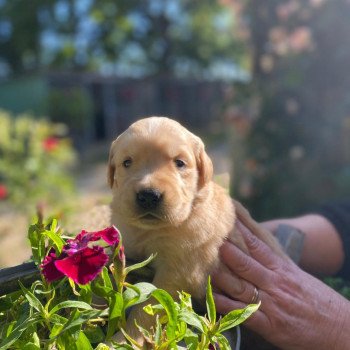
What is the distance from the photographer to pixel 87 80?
1641 centimetres

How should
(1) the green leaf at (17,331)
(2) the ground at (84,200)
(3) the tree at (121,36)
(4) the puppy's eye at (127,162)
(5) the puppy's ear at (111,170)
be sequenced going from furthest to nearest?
(3) the tree at (121,36) < (2) the ground at (84,200) < (5) the puppy's ear at (111,170) < (4) the puppy's eye at (127,162) < (1) the green leaf at (17,331)

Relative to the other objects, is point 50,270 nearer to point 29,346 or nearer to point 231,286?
point 29,346

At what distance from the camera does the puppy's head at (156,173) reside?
1604mm

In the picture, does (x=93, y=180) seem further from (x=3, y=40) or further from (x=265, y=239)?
(x=3, y=40)

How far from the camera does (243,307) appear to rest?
5.61 feet

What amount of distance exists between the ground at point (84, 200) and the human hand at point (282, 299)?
0.65 m

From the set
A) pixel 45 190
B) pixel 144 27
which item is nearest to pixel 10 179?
pixel 45 190

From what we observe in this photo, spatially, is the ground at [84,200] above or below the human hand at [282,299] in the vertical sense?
below

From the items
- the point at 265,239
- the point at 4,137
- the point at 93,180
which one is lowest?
the point at 93,180

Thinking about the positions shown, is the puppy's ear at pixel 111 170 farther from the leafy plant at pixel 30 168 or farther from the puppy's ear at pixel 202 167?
the leafy plant at pixel 30 168

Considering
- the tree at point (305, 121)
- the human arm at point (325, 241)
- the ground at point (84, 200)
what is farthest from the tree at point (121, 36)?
the human arm at point (325, 241)

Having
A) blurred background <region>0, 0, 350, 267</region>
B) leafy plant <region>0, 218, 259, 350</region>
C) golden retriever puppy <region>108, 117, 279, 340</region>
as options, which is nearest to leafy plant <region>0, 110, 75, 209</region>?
blurred background <region>0, 0, 350, 267</region>

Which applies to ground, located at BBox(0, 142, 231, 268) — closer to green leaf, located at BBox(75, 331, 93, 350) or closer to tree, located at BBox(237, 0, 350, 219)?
tree, located at BBox(237, 0, 350, 219)

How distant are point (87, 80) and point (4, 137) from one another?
10.7 m
